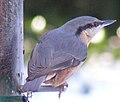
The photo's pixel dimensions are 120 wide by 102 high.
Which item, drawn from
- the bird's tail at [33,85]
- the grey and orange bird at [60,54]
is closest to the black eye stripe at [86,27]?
the grey and orange bird at [60,54]

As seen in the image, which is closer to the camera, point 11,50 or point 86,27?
point 11,50

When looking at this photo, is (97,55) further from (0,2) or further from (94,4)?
(0,2)

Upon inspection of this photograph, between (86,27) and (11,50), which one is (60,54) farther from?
(86,27)

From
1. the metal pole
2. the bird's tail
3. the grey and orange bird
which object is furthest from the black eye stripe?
the bird's tail

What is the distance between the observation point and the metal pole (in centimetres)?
524

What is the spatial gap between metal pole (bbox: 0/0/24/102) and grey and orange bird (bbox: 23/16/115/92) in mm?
156

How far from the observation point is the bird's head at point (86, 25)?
5598 mm

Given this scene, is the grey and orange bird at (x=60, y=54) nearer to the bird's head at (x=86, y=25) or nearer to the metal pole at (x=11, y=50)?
the bird's head at (x=86, y=25)

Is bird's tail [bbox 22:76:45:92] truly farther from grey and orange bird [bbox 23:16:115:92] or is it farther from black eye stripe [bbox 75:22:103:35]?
black eye stripe [bbox 75:22:103:35]

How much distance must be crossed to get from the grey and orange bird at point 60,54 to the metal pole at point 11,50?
0.51 ft

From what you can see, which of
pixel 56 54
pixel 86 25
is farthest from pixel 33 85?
pixel 86 25

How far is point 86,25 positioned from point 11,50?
0.69 metres

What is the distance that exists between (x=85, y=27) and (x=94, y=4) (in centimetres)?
198

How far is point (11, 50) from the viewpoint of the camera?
5.31m
